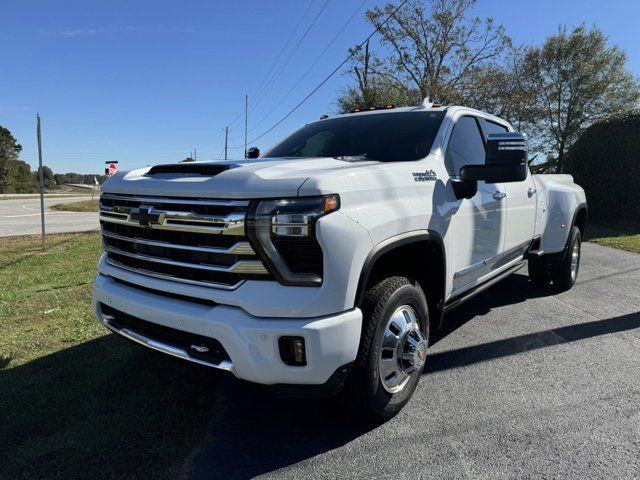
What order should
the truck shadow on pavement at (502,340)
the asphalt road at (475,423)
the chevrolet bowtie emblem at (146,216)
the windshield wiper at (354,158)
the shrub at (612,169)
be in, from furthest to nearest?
the shrub at (612,169)
the truck shadow on pavement at (502,340)
the windshield wiper at (354,158)
the chevrolet bowtie emblem at (146,216)
the asphalt road at (475,423)

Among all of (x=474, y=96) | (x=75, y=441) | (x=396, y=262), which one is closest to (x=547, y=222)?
(x=396, y=262)

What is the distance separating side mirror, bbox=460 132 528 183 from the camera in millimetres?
3047

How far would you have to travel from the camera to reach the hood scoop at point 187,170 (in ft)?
8.61

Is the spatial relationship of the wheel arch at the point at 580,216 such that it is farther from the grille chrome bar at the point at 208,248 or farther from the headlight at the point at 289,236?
the grille chrome bar at the point at 208,248

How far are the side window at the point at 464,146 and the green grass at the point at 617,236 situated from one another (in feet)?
22.2

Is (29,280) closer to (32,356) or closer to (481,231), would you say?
(32,356)

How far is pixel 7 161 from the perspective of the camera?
195ft

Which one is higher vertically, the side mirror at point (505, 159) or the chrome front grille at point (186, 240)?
the side mirror at point (505, 159)

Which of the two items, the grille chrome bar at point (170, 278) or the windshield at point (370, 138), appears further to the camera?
the windshield at point (370, 138)

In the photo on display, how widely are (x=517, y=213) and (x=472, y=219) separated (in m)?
1.14

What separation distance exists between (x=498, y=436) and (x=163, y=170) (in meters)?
2.50

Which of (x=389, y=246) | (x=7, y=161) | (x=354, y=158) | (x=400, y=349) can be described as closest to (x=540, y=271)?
(x=354, y=158)

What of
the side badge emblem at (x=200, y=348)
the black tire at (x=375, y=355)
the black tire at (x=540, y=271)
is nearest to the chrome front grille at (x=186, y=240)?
the side badge emblem at (x=200, y=348)

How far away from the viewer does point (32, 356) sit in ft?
12.6
